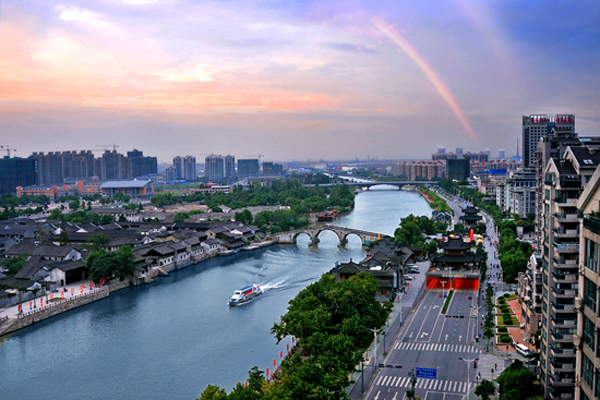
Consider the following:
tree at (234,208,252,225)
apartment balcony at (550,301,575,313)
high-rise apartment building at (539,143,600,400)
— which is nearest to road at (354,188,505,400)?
high-rise apartment building at (539,143,600,400)

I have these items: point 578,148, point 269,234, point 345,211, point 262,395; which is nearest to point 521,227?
point 269,234

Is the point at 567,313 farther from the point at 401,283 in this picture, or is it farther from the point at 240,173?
the point at 240,173

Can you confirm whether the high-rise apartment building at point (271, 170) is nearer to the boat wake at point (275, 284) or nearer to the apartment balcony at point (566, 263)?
the boat wake at point (275, 284)

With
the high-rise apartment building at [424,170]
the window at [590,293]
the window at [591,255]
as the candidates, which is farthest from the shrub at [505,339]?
the high-rise apartment building at [424,170]

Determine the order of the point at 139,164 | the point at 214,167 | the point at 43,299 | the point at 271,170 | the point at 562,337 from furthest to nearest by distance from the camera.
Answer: the point at 271,170 → the point at 214,167 → the point at 139,164 → the point at 43,299 → the point at 562,337

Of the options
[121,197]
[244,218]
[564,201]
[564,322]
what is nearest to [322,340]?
[564,322]

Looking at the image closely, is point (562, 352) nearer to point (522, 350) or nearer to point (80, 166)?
point (522, 350)

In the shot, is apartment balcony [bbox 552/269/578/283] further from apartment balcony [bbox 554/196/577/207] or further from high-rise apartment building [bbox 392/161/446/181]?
high-rise apartment building [bbox 392/161/446/181]
